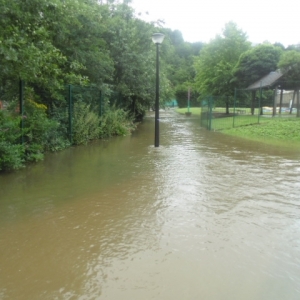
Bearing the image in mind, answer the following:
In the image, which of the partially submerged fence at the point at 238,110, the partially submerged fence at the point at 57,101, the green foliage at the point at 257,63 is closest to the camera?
the partially submerged fence at the point at 57,101

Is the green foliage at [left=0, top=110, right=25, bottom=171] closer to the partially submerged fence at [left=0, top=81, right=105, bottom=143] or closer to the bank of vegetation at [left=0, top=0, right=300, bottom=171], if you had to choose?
the bank of vegetation at [left=0, top=0, right=300, bottom=171]

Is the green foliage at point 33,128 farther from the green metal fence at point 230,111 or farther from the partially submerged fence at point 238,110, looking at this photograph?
the green metal fence at point 230,111

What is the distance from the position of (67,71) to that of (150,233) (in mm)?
10071

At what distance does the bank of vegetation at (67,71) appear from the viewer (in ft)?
24.1

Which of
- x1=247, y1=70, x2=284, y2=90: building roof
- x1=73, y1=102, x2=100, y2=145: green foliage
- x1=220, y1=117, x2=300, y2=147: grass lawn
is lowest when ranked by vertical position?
→ x1=220, y1=117, x2=300, y2=147: grass lawn

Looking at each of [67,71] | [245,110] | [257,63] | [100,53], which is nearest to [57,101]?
[67,71]

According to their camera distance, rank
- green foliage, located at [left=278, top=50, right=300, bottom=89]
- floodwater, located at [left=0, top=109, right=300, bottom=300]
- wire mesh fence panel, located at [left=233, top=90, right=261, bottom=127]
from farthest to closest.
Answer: green foliage, located at [left=278, top=50, right=300, bottom=89]
wire mesh fence panel, located at [left=233, top=90, right=261, bottom=127]
floodwater, located at [left=0, top=109, right=300, bottom=300]

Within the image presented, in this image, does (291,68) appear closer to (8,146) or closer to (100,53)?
(100,53)

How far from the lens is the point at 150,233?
14.6ft

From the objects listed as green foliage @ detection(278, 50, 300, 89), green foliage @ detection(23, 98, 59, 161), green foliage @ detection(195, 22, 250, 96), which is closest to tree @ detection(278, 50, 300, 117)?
green foliage @ detection(278, 50, 300, 89)

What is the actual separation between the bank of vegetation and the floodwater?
5.10ft

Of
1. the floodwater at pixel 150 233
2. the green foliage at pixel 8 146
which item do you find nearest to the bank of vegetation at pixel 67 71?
the green foliage at pixel 8 146

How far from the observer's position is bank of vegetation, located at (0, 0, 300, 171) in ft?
24.1

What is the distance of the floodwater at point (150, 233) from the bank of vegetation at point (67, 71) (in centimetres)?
156
